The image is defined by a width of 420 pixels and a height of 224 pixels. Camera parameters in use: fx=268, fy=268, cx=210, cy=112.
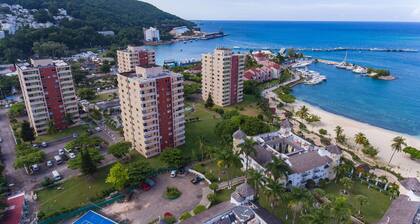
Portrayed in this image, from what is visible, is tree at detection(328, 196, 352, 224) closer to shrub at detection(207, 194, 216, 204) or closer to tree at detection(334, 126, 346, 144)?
shrub at detection(207, 194, 216, 204)

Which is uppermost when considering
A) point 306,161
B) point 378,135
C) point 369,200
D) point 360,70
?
point 306,161

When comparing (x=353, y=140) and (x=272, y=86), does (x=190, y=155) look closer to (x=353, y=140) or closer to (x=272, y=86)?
(x=353, y=140)

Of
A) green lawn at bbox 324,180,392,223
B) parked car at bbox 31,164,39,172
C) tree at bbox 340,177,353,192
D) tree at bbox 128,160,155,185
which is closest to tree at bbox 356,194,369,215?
green lawn at bbox 324,180,392,223

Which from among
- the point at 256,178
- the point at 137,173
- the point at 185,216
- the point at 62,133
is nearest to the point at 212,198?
the point at 185,216

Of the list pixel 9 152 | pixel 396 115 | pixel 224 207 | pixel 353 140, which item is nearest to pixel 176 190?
pixel 224 207

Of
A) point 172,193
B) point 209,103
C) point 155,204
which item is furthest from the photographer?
point 209,103

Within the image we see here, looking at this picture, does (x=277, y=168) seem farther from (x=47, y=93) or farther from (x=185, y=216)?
(x=47, y=93)

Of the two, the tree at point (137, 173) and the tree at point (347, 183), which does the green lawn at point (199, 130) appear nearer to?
the tree at point (137, 173)
